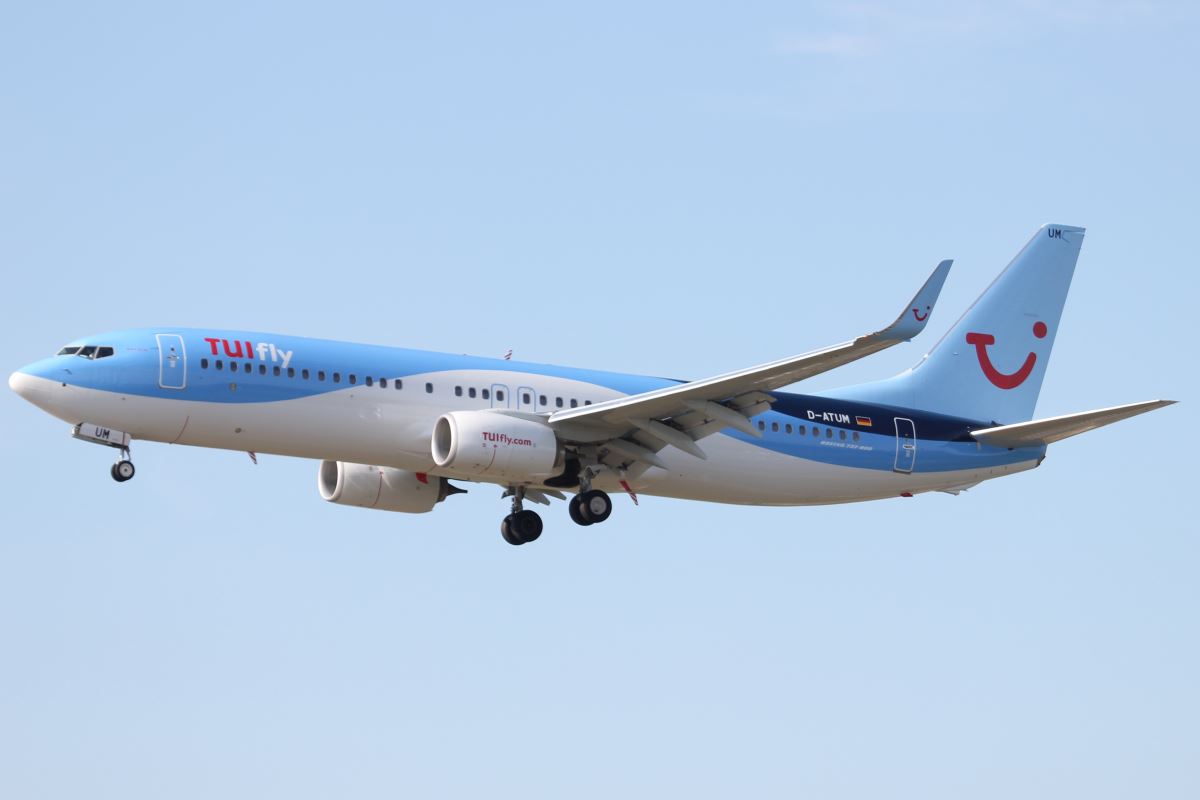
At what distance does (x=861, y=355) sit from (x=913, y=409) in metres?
12.0

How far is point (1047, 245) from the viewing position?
55.8 m

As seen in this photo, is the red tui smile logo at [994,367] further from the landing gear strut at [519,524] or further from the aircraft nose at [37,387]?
the aircraft nose at [37,387]

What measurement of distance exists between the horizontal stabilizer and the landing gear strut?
1173cm

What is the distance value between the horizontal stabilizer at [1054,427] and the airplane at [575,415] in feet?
0.25

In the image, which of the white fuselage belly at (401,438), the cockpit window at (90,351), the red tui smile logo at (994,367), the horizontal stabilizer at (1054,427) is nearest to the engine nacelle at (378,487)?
the white fuselage belly at (401,438)

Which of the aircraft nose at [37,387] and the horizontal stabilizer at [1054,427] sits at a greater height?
the horizontal stabilizer at [1054,427]

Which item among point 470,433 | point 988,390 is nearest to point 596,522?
point 470,433

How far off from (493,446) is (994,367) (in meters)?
16.5

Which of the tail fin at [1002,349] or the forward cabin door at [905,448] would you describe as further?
the tail fin at [1002,349]

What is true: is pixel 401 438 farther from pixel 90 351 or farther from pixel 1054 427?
pixel 1054 427

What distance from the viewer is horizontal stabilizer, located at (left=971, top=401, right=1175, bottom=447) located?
44750mm

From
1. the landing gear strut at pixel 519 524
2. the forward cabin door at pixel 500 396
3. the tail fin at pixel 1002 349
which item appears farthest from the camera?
the tail fin at pixel 1002 349

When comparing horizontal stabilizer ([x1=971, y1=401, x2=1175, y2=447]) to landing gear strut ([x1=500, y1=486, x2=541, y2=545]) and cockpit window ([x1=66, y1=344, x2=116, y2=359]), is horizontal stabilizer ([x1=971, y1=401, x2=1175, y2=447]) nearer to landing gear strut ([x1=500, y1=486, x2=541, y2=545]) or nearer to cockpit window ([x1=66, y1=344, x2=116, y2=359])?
landing gear strut ([x1=500, y1=486, x2=541, y2=545])

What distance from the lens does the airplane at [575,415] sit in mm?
42250
